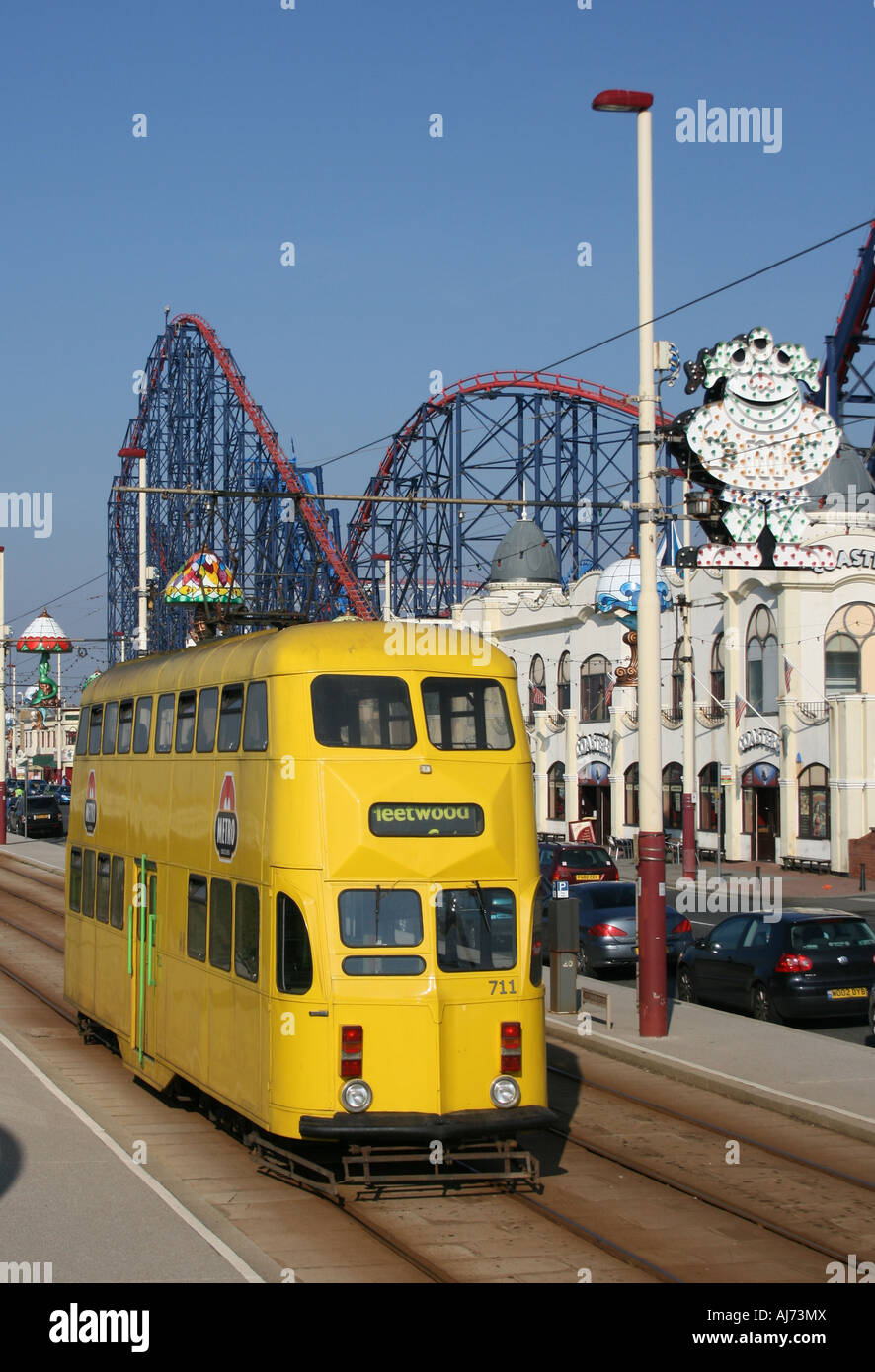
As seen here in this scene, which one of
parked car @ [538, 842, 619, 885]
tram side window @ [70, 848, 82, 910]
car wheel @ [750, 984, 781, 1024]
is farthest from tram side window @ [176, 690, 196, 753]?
parked car @ [538, 842, 619, 885]

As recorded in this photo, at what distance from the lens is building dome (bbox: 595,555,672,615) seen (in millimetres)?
55188

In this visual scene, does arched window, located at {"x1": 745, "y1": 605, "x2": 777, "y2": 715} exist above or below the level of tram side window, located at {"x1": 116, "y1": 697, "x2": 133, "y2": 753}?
above

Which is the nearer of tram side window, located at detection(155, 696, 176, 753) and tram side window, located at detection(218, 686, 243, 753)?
tram side window, located at detection(218, 686, 243, 753)

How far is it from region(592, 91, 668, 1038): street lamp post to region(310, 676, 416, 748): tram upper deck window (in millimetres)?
6715

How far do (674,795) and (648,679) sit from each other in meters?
39.0

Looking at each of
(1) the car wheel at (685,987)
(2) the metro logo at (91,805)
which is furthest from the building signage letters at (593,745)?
(2) the metro logo at (91,805)

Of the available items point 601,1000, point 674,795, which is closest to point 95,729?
point 601,1000

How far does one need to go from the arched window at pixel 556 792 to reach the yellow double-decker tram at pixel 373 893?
51743mm

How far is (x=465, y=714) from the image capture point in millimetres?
11758

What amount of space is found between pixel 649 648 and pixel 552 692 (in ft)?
155

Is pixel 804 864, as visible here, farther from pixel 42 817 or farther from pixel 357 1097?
pixel 357 1097

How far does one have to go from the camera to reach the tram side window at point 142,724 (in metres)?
15.3

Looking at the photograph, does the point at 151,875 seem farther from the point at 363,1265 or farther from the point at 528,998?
the point at 363,1265

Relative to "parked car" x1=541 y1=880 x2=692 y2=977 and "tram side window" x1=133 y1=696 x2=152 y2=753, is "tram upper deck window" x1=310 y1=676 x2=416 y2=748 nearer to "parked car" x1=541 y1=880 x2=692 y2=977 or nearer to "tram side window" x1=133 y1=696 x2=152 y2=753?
"tram side window" x1=133 y1=696 x2=152 y2=753
